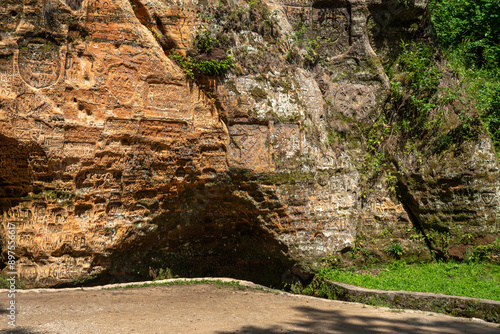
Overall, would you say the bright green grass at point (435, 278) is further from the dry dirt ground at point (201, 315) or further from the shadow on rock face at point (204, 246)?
the shadow on rock face at point (204, 246)

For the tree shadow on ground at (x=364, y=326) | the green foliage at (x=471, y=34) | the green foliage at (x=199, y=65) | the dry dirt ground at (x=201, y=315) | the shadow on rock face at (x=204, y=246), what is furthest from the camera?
the green foliage at (x=471, y=34)

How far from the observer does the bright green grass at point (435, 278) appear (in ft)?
20.6

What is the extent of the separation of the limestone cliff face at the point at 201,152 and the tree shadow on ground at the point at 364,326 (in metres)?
1.75

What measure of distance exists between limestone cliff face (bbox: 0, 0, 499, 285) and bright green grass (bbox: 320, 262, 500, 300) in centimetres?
40

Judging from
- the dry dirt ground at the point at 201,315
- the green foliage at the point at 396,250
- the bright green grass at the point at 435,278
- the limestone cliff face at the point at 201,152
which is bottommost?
the dry dirt ground at the point at 201,315

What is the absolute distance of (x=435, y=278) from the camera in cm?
686

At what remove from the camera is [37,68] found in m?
5.86

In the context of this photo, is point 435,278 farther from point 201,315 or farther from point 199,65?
point 199,65

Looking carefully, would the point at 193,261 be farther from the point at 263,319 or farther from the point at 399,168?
the point at 399,168

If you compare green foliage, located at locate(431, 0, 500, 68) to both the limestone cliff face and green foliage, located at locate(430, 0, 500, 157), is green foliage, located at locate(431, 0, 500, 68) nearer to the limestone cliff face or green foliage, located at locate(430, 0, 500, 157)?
green foliage, located at locate(430, 0, 500, 157)

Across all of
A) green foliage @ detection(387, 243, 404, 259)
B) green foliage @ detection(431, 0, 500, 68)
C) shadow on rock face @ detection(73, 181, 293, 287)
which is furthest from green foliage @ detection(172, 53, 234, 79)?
green foliage @ detection(431, 0, 500, 68)

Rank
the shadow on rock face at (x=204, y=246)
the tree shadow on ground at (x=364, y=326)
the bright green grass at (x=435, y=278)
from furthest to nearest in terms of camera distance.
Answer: the shadow on rock face at (x=204, y=246) < the bright green grass at (x=435, y=278) < the tree shadow on ground at (x=364, y=326)

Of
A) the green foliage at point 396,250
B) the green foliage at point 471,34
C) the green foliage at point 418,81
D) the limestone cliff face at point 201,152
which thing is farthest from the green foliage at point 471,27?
the green foliage at point 396,250

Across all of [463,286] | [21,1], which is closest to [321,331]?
[463,286]
